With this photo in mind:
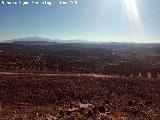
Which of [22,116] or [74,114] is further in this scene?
[22,116]

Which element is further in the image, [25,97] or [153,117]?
[25,97]

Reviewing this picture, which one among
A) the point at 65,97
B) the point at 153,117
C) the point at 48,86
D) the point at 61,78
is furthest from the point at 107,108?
the point at 61,78

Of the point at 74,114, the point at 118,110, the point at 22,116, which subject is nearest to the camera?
the point at 74,114

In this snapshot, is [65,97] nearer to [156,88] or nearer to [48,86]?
[48,86]

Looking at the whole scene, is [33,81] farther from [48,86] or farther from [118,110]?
[118,110]

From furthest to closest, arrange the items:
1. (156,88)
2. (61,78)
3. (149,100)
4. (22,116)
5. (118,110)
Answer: (61,78) → (156,88) → (149,100) → (118,110) → (22,116)

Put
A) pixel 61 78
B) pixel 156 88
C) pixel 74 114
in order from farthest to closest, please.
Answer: pixel 61 78, pixel 156 88, pixel 74 114

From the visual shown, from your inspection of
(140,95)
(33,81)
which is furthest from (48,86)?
(140,95)

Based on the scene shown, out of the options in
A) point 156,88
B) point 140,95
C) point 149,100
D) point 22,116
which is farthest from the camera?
point 156,88

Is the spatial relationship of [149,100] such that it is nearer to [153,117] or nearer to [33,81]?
[153,117]
